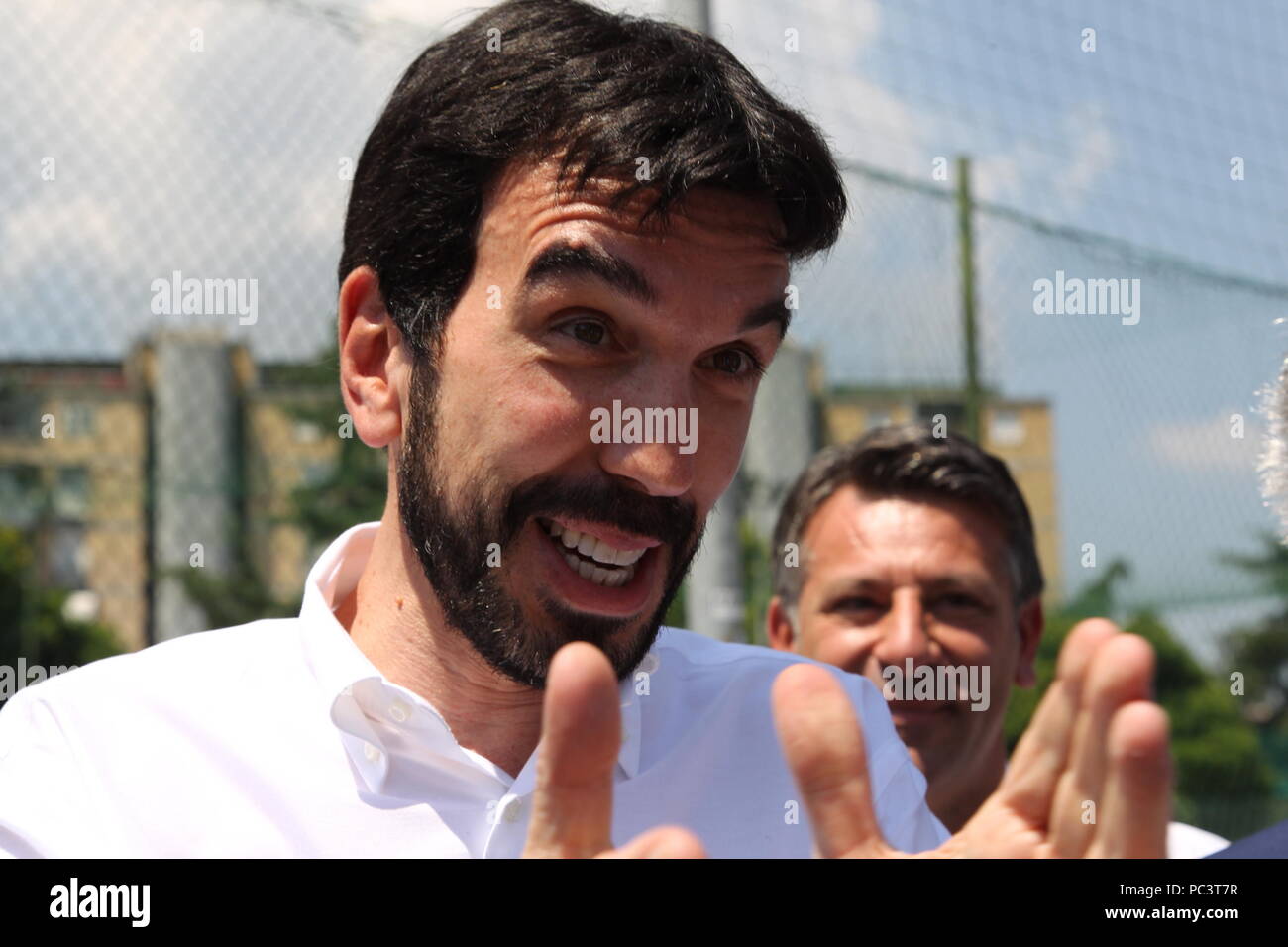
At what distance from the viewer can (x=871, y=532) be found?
2.65 meters

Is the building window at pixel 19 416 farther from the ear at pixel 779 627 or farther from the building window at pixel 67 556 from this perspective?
the ear at pixel 779 627

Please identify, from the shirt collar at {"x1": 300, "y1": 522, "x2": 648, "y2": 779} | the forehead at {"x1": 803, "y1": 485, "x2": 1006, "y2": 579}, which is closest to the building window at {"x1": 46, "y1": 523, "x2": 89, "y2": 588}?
the forehead at {"x1": 803, "y1": 485, "x2": 1006, "y2": 579}

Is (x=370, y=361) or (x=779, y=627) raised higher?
(x=370, y=361)

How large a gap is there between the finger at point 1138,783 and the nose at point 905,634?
5.01 ft

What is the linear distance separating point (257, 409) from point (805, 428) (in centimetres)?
190

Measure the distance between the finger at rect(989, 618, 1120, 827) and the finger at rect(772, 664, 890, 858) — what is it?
0.34 feet

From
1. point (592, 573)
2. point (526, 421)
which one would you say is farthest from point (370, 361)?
point (592, 573)

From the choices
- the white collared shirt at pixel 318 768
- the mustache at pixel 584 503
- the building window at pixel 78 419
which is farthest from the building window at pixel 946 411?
the mustache at pixel 584 503

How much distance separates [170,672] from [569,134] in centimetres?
86

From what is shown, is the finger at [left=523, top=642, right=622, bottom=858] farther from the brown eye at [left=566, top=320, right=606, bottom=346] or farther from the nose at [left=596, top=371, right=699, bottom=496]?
the brown eye at [left=566, top=320, right=606, bottom=346]

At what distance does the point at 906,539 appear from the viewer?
262cm

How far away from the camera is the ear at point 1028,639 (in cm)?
274

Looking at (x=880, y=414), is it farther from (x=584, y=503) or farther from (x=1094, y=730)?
(x=1094, y=730)
